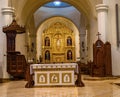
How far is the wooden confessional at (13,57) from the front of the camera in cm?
1265

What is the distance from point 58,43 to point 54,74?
21.7 m

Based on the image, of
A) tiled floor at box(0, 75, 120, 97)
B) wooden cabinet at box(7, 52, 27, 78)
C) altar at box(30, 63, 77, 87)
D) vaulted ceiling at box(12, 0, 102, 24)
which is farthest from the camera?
vaulted ceiling at box(12, 0, 102, 24)

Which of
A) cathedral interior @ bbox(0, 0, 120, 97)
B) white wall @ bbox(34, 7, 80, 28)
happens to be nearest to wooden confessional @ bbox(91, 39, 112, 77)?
cathedral interior @ bbox(0, 0, 120, 97)

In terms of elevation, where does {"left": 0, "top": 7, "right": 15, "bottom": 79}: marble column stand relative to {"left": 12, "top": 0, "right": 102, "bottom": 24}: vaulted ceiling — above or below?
below

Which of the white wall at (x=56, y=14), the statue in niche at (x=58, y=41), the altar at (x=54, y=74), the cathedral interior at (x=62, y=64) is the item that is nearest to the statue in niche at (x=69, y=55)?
the statue in niche at (x=58, y=41)

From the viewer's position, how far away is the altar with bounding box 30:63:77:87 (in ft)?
32.2

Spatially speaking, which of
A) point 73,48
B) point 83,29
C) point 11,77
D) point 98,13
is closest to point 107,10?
point 98,13

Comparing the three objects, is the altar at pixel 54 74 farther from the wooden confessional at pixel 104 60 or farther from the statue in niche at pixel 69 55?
the statue in niche at pixel 69 55

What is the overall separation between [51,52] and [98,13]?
17.3 metres

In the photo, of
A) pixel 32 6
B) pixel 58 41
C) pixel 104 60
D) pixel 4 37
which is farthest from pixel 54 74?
pixel 58 41

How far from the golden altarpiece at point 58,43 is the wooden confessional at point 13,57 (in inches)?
671

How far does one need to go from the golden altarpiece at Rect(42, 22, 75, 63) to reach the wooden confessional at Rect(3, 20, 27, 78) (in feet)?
56.0

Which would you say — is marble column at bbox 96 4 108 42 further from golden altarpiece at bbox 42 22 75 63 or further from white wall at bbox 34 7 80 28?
golden altarpiece at bbox 42 22 75 63

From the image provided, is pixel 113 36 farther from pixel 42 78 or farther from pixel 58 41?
pixel 58 41
